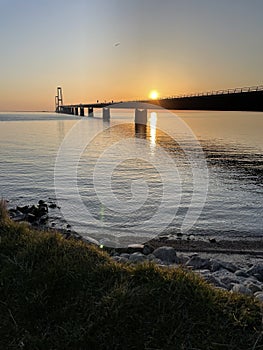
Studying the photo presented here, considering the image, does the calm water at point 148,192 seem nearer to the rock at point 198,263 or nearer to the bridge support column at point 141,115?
the rock at point 198,263

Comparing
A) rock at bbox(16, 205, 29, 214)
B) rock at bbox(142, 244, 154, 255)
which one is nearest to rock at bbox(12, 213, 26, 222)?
rock at bbox(16, 205, 29, 214)

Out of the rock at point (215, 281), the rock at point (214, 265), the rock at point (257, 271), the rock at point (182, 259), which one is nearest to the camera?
the rock at point (215, 281)

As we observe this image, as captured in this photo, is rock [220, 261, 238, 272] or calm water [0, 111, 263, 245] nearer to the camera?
rock [220, 261, 238, 272]

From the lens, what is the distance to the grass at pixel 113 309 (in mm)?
4648

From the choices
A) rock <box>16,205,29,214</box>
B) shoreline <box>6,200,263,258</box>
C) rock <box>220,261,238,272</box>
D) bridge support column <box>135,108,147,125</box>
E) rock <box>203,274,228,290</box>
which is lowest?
shoreline <box>6,200,263,258</box>

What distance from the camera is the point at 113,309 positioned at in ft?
16.5

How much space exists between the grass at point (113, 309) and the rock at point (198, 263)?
393 cm

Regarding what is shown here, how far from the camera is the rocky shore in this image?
27.0 ft

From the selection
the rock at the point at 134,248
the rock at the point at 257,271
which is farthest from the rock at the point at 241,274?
the rock at the point at 134,248

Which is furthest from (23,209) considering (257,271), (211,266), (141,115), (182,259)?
(141,115)

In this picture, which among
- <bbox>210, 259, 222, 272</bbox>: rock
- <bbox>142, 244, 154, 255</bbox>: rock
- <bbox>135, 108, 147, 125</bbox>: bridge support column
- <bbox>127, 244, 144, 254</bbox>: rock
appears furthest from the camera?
<bbox>135, 108, 147, 125</bbox>: bridge support column

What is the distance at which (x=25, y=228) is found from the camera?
8133mm

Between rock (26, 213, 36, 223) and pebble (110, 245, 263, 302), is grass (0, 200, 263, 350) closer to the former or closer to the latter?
pebble (110, 245, 263, 302)

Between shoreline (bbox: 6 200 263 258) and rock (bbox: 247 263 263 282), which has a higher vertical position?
rock (bbox: 247 263 263 282)
